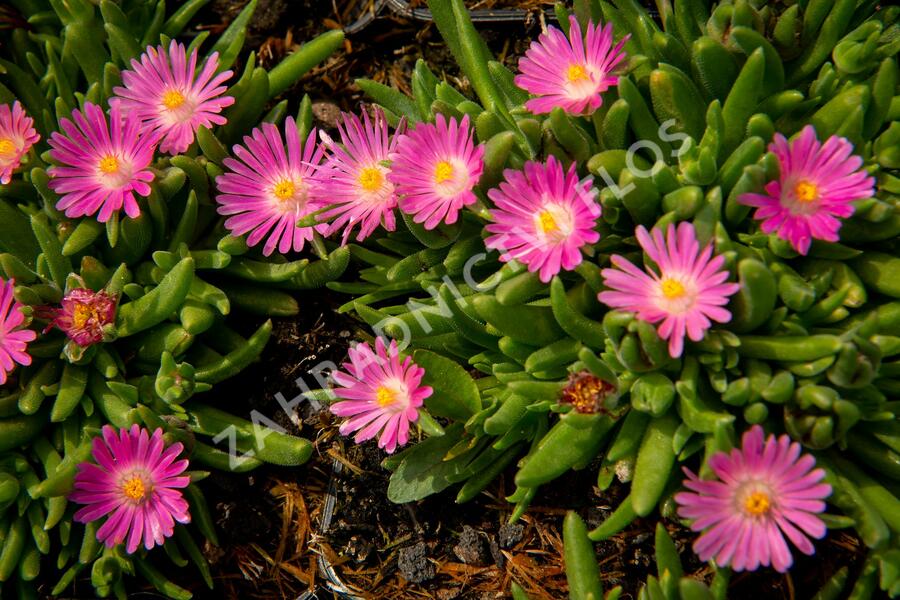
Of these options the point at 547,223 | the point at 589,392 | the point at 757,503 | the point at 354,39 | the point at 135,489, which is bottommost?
the point at 757,503

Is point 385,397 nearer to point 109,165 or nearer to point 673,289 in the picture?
point 673,289

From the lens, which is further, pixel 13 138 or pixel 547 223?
pixel 13 138

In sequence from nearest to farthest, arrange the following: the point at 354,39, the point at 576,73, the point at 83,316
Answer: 1. the point at 576,73
2. the point at 83,316
3. the point at 354,39

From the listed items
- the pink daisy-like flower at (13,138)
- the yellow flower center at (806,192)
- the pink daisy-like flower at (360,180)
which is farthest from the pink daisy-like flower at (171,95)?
the yellow flower center at (806,192)

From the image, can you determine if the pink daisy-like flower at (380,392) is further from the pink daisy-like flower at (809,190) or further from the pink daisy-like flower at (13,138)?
the pink daisy-like flower at (13,138)

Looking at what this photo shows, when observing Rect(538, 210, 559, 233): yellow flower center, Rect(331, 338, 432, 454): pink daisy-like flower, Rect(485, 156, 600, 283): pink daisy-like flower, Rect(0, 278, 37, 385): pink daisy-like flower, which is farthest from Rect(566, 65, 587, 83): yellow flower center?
Rect(0, 278, 37, 385): pink daisy-like flower

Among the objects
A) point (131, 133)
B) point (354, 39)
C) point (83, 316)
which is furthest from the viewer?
point (354, 39)

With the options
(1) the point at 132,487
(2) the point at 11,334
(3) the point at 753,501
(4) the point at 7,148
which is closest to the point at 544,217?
(3) the point at 753,501

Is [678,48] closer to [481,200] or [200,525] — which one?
[481,200]
